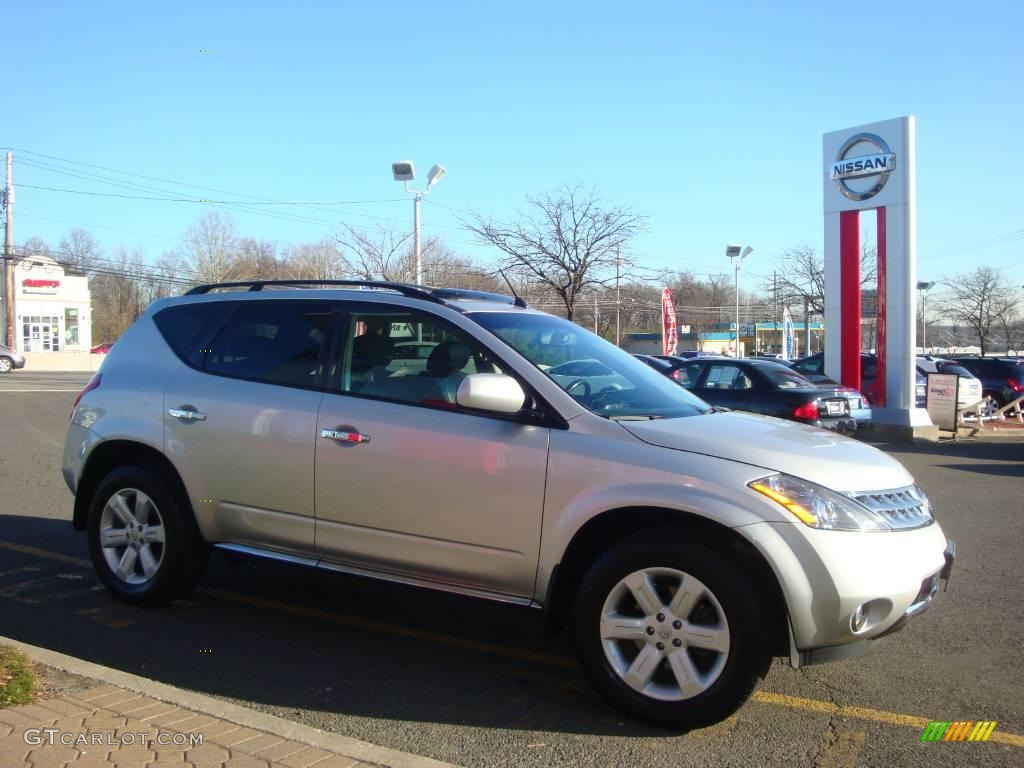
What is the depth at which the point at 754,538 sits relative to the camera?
352 cm

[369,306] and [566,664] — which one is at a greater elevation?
[369,306]

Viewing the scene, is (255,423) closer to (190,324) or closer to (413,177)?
(190,324)

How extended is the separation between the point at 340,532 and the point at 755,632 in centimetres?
214

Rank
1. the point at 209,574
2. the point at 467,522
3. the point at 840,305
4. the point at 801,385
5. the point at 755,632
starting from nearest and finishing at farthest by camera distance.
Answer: the point at 755,632
the point at 467,522
the point at 209,574
the point at 801,385
the point at 840,305

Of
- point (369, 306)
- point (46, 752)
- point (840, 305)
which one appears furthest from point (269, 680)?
point (840, 305)

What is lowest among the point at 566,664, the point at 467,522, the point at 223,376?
the point at 566,664

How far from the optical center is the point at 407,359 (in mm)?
4621

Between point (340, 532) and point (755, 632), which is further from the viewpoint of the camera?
point (340, 532)

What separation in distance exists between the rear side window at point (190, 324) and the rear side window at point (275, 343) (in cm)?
11

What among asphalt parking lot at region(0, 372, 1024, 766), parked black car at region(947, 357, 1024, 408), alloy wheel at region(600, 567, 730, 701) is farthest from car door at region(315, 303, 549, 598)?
parked black car at region(947, 357, 1024, 408)

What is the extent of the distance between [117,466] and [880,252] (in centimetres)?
1507

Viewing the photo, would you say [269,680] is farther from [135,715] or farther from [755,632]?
[755,632]

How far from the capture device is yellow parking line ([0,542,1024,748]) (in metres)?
3.87

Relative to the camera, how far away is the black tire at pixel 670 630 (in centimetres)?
352
